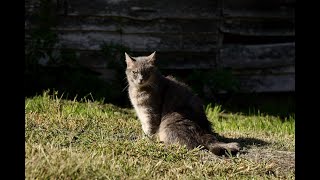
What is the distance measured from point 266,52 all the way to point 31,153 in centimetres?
673

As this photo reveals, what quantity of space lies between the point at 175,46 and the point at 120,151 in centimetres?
504

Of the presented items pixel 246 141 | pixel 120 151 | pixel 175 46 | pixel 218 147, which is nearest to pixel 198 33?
pixel 175 46

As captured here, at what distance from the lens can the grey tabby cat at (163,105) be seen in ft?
19.8

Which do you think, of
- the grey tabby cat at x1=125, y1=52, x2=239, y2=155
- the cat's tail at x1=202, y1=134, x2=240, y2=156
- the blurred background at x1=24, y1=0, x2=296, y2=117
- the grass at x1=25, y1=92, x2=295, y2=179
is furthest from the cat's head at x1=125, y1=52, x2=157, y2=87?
the blurred background at x1=24, y1=0, x2=296, y2=117

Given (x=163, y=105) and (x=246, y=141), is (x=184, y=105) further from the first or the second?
(x=246, y=141)

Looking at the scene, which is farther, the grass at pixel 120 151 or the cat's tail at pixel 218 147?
the cat's tail at pixel 218 147

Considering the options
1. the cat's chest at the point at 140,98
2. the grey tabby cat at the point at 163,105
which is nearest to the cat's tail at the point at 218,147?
the grey tabby cat at the point at 163,105

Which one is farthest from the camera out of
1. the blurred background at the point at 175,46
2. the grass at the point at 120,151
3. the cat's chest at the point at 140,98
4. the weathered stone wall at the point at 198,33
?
the weathered stone wall at the point at 198,33

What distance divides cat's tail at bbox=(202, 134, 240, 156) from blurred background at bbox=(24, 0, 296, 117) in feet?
11.4

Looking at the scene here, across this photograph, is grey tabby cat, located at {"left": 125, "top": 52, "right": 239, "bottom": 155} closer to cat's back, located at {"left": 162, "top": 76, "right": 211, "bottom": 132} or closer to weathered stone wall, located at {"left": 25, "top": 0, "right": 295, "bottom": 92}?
cat's back, located at {"left": 162, "top": 76, "right": 211, "bottom": 132}

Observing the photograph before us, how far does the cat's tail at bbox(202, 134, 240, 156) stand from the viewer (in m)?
5.70

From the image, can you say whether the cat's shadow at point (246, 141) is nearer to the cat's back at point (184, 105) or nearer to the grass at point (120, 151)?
the grass at point (120, 151)

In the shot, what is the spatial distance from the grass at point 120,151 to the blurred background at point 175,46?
194 cm

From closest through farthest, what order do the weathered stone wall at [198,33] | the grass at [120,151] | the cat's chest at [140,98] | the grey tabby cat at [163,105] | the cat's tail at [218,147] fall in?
the grass at [120,151] < the cat's tail at [218,147] < the grey tabby cat at [163,105] < the cat's chest at [140,98] < the weathered stone wall at [198,33]
